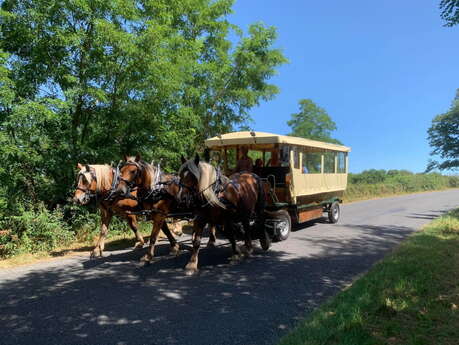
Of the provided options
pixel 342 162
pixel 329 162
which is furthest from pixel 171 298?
pixel 342 162

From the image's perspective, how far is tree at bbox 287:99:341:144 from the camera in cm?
3475

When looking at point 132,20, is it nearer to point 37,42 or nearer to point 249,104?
point 37,42

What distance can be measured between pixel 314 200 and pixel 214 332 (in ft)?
23.1

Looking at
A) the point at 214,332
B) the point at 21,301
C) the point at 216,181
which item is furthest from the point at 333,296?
the point at 21,301

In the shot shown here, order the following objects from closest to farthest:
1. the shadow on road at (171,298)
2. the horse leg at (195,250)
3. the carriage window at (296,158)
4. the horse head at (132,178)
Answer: the shadow on road at (171,298)
the horse leg at (195,250)
the horse head at (132,178)
the carriage window at (296,158)

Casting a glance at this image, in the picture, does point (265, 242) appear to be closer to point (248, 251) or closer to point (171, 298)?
point (248, 251)

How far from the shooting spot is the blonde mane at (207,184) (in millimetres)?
5680

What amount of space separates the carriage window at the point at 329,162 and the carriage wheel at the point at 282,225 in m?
2.76

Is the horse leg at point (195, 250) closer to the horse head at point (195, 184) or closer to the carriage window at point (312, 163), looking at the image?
the horse head at point (195, 184)

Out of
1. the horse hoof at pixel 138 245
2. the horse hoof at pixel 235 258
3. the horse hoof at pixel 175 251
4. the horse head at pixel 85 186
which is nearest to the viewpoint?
the horse head at pixel 85 186

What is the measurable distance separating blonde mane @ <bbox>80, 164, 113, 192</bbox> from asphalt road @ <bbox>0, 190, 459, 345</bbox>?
149cm

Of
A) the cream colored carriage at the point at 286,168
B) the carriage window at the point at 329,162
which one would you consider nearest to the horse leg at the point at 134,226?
the cream colored carriage at the point at 286,168

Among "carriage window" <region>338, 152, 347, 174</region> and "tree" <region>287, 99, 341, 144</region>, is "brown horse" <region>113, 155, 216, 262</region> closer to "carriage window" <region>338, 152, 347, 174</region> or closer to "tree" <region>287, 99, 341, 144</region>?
"carriage window" <region>338, 152, 347, 174</region>

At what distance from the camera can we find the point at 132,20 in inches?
329
